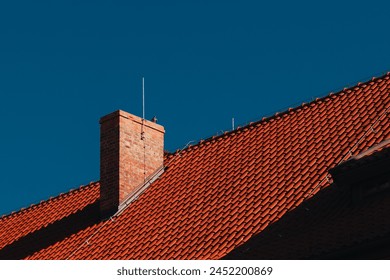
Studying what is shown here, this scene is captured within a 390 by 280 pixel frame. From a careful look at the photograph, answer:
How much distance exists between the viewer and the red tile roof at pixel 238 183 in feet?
84.6

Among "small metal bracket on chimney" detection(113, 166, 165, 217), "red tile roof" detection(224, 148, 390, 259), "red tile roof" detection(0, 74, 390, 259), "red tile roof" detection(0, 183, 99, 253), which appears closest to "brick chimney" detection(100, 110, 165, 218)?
"small metal bracket on chimney" detection(113, 166, 165, 217)

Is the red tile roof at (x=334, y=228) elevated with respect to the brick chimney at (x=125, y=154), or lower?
lower

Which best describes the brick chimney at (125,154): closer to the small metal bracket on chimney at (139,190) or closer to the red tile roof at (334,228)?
the small metal bracket on chimney at (139,190)

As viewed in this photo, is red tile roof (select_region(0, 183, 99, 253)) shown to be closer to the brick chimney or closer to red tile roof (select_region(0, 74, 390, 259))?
the brick chimney

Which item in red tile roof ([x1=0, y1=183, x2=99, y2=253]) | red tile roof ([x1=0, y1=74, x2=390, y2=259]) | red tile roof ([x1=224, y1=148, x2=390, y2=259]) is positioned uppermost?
red tile roof ([x1=0, y1=183, x2=99, y2=253])

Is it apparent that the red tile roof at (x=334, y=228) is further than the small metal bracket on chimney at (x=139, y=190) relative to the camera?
No

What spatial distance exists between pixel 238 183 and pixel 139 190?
3792 millimetres

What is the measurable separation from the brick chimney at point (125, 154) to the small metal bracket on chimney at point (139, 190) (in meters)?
0.08

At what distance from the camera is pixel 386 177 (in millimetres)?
23219

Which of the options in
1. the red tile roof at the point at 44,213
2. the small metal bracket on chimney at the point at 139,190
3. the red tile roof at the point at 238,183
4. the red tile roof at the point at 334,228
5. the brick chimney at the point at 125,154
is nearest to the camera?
the red tile roof at the point at 334,228

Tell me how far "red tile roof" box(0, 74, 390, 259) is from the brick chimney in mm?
534

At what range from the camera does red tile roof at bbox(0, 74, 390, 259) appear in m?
25.8

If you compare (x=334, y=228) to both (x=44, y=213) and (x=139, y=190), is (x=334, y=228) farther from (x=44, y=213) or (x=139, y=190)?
(x=44, y=213)

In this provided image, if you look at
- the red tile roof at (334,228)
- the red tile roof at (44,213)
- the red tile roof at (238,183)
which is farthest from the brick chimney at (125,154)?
the red tile roof at (334,228)
